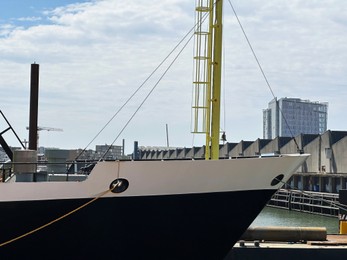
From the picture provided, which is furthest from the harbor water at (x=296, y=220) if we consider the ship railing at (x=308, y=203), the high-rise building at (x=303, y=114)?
the high-rise building at (x=303, y=114)

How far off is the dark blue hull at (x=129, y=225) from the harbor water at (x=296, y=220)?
26768 mm

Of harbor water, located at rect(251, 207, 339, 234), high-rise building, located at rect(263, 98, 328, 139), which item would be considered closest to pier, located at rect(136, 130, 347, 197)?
harbor water, located at rect(251, 207, 339, 234)

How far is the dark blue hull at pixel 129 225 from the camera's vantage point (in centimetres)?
989

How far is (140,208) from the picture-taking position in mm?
10125

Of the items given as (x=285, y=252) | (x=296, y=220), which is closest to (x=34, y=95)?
(x=285, y=252)

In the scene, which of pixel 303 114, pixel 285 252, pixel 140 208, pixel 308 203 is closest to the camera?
pixel 140 208

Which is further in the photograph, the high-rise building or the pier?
the high-rise building

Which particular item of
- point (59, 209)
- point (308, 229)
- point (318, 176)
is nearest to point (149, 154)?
point (318, 176)

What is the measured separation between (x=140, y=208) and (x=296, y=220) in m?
35.5

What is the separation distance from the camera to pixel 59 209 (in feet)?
32.3

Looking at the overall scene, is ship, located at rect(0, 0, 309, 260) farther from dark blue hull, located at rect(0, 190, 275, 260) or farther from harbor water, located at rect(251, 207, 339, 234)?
harbor water, located at rect(251, 207, 339, 234)

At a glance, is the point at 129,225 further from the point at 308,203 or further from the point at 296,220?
the point at 308,203

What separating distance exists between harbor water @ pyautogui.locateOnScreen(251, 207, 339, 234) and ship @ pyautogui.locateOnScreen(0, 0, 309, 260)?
2683cm

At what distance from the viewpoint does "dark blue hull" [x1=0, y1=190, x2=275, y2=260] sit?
32.4 ft
